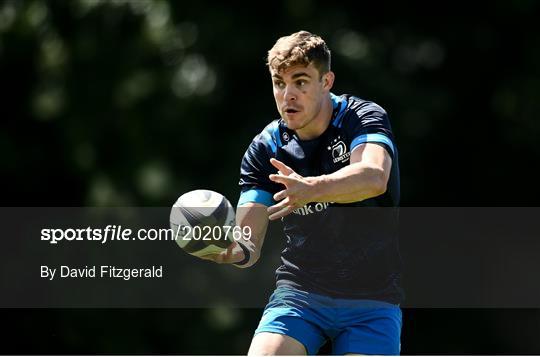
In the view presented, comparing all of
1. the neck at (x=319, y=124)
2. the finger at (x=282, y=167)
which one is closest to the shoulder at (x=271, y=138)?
the neck at (x=319, y=124)

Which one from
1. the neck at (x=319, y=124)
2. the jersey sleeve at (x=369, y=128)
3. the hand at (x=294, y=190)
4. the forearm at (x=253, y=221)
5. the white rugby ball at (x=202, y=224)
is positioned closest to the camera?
the hand at (x=294, y=190)

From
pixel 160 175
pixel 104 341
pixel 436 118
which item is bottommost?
pixel 104 341

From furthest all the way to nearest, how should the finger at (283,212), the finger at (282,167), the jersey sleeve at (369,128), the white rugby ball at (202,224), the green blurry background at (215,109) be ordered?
the green blurry background at (215,109) < the white rugby ball at (202,224) < the jersey sleeve at (369,128) < the finger at (283,212) < the finger at (282,167)

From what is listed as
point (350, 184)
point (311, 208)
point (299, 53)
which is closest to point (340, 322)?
point (311, 208)

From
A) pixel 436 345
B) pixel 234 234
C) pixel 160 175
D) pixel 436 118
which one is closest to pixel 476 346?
pixel 436 345

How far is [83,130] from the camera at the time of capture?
16.6 m

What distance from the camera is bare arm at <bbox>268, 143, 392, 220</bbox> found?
656cm

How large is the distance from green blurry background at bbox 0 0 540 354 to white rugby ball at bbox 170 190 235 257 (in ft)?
25.6

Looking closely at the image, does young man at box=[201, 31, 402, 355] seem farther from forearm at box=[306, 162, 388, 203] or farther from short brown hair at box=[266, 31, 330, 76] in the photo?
forearm at box=[306, 162, 388, 203]

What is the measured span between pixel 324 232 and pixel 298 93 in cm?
79

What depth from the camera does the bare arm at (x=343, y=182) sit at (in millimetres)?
6562

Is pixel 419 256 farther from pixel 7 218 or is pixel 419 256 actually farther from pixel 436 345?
pixel 7 218

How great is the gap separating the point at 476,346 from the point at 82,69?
6.14 metres

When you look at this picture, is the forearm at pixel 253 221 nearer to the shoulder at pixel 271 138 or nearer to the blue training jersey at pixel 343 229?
the blue training jersey at pixel 343 229
